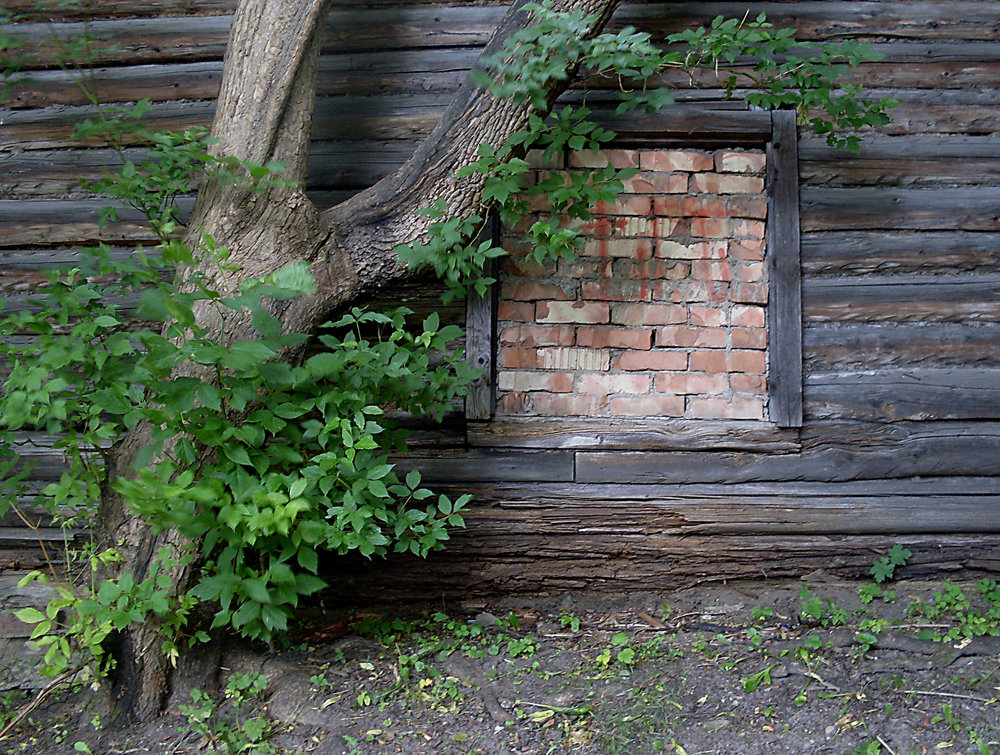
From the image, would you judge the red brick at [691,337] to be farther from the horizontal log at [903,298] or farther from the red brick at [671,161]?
the red brick at [671,161]

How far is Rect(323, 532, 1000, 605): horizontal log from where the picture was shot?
313 cm

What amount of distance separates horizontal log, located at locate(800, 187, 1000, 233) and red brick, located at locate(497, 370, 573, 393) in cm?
126

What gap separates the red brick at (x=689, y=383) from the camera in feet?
10.4

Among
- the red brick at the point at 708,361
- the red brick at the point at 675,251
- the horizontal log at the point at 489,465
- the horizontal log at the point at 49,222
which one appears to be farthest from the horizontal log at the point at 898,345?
the horizontal log at the point at 49,222

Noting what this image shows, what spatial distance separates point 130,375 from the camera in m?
2.30

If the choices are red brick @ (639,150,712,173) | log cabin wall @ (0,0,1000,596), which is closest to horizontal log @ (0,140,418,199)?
log cabin wall @ (0,0,1000,596)

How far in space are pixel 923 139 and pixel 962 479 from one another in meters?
1.53

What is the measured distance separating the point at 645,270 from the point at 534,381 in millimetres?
698

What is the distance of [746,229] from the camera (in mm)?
3174

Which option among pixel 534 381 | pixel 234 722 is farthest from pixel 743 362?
pixel 234 722

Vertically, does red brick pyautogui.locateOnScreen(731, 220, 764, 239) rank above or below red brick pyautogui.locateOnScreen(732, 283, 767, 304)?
above

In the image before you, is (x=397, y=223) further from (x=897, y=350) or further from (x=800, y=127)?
(x=897, y=350)

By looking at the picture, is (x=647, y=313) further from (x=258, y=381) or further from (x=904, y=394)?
(x=258, y=381)

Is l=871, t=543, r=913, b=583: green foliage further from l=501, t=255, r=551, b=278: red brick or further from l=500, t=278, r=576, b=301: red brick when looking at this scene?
l=501, t=255, r=551, b=278: red brick
